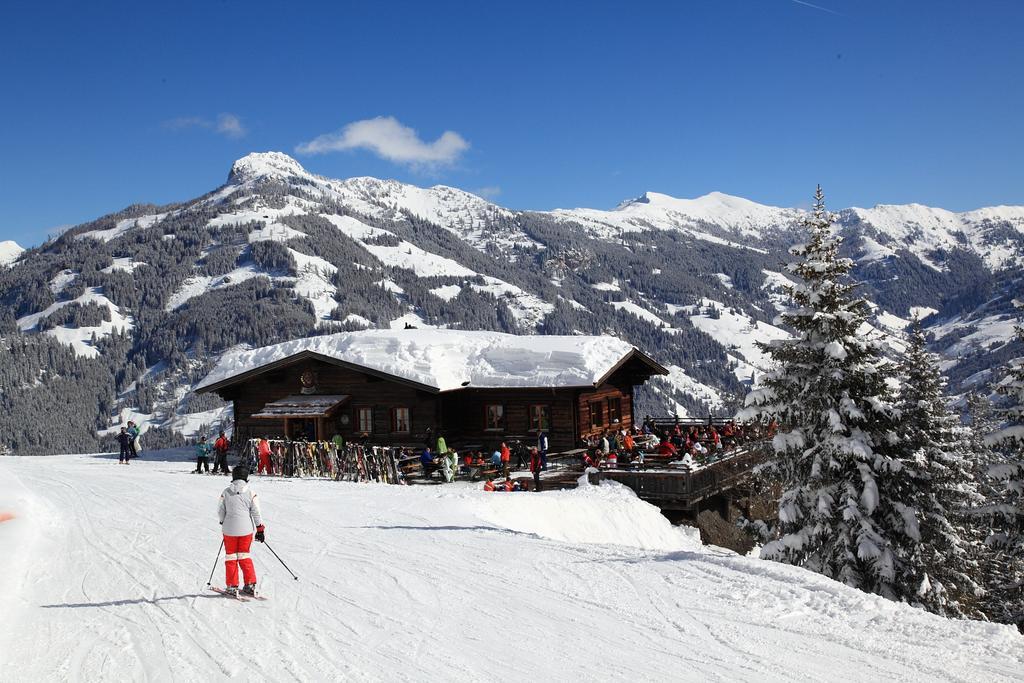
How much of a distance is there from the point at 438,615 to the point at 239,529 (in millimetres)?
2896

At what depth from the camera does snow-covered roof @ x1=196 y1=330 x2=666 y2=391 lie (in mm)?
29703

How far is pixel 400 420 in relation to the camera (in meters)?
30.9

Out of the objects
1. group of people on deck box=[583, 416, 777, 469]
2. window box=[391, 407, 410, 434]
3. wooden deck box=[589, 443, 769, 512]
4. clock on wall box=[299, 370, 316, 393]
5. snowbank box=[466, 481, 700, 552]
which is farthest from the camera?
clock on wall box=[299, 370, 316, 393]

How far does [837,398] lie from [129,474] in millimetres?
22715

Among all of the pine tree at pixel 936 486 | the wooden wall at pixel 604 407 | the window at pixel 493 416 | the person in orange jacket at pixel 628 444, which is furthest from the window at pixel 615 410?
the pine tree at pixel 936 486

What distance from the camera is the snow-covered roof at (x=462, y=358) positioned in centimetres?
2970

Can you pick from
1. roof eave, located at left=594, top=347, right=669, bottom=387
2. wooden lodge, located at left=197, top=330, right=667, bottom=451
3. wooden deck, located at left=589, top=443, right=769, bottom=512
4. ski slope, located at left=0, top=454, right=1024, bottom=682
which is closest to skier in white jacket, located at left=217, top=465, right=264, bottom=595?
ski slope, located at left=0, top=454, right=1024, bottom=682

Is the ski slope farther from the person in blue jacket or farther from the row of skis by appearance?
the person in blue jacket

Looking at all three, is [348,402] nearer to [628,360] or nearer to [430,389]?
[430,389]

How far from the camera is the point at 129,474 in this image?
2538 centimetres

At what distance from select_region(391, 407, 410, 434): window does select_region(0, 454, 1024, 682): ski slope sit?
15.1 m

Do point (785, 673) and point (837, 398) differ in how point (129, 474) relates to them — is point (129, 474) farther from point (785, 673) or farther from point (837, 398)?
point (785, 673)

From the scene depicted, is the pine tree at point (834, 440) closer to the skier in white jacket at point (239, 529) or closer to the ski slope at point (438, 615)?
the ski slope at point (438, 615)

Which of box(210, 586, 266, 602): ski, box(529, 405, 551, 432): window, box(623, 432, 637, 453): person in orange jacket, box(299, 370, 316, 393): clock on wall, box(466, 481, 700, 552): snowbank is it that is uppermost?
box(299, 370, 316, 393): clock on wall
